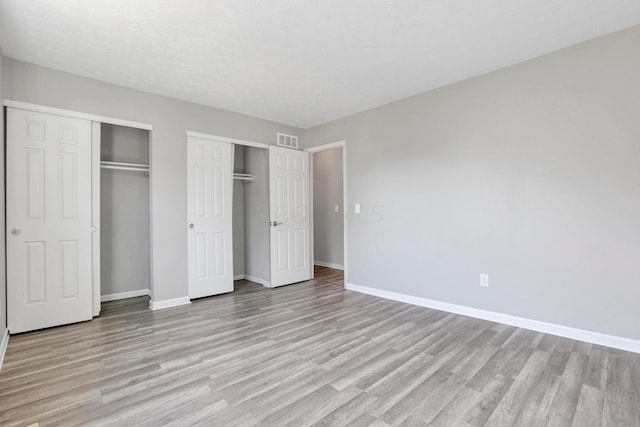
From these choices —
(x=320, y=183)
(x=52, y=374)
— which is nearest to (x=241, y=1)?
(x=52, y=374)

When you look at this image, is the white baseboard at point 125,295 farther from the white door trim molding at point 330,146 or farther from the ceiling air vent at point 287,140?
the white door trim molding at point 330,146

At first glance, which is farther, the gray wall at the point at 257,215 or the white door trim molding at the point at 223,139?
the gray wall at the point at 257,215

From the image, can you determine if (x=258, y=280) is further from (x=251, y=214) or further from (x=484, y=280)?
(x=484, y=280)

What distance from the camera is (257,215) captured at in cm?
498

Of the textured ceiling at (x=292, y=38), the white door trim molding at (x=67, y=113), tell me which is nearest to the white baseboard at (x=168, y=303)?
the white door trim molding at (x=67, y=113)

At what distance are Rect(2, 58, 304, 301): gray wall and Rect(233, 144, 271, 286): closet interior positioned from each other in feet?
2.80

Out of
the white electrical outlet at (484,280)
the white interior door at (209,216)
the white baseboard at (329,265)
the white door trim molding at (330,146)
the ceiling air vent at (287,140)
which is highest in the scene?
the ceiling air vent at (287,140)

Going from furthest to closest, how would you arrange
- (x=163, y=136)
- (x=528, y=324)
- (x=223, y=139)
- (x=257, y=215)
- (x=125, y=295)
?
(x=257, y=215) → (x=223, y=139) → (x=125, y=295) → (x=163, y=136) → (x=528, y=324)

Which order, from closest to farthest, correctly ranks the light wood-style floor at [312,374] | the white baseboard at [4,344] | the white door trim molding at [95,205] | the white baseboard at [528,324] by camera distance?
1. the light wood-style floor at [312,374]
2. the white baseboard at [4,344]
3. the white baseboard at [528,324]
4. the white door trim molding at [95,205]

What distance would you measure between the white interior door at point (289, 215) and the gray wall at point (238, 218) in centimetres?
77

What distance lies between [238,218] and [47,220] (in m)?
2.56

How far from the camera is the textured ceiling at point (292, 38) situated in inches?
86.4

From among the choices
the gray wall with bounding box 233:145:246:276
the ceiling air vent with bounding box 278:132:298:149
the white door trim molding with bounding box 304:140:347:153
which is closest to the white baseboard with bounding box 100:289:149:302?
the gray wall with bounding box 233:145:246:276

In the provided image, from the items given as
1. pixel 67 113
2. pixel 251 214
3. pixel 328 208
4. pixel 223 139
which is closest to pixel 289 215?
pixel 251 214
